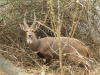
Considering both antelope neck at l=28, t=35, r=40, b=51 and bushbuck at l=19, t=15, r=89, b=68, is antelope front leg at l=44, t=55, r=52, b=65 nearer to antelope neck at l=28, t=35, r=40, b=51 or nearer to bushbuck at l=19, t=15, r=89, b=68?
bushbuck at l=19, t=15, r=89, b=68

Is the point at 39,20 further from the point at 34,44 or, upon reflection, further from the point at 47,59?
the point at 47,59

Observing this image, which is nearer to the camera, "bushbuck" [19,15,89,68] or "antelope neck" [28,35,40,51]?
"bushbuck" [19,15,89,68]

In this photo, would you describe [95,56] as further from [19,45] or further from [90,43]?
[19,45]

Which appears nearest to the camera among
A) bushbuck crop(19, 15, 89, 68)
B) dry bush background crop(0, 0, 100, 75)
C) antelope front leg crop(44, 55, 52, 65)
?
bushbuck crop(19, 15, 89, 68)

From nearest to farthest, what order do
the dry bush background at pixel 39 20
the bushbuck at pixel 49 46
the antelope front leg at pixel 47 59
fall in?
the bushbuck at pixel 49 46 → the antelope front leg at pixel 47 59 → the dry bush background at pixel 39 20

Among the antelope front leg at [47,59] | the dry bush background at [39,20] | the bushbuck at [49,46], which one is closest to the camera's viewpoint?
the bushbuck at [49,46]

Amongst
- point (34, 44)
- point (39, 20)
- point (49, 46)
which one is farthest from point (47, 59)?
point (39, 20)

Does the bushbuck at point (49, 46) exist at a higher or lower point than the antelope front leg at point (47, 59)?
higher

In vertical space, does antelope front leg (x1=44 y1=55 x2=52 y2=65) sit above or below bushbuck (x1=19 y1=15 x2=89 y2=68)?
below

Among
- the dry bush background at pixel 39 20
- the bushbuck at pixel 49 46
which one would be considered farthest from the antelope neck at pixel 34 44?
the dry bush background at pixel 39 20

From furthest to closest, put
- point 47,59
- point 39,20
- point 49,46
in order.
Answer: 1. point 39,20
2. point 47,59
3. point 49,46

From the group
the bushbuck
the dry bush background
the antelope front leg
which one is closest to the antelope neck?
the bushbuck

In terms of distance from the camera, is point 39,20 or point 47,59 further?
point 39,20

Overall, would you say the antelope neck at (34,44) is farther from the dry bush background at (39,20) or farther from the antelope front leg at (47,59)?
the dry bush background at (39,20)
